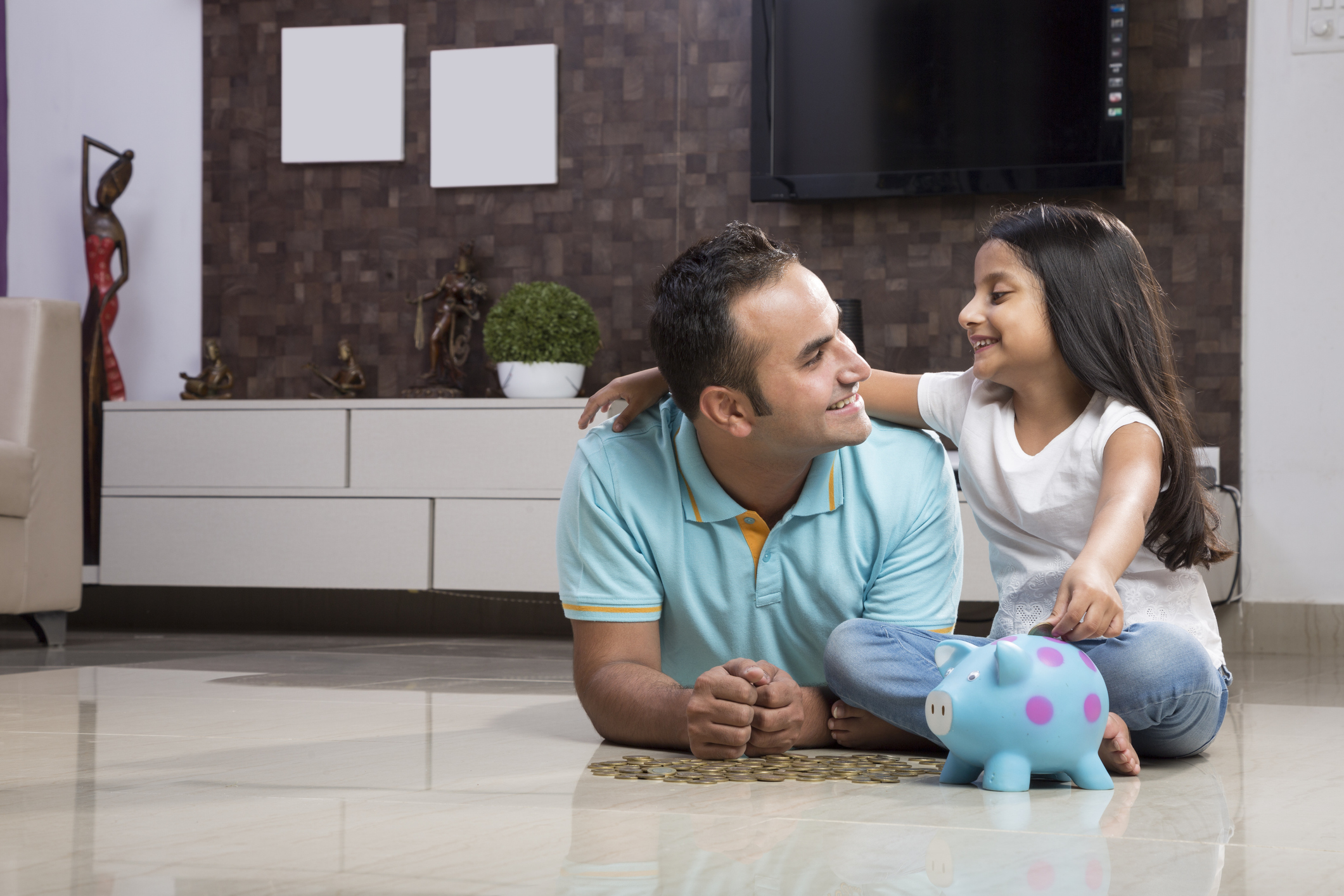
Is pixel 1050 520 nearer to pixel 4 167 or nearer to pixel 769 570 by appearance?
pixel 769 570

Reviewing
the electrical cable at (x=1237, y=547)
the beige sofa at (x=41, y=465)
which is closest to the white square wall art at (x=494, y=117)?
the beige sofa at (x=41, y=465)

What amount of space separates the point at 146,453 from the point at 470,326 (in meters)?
1.09

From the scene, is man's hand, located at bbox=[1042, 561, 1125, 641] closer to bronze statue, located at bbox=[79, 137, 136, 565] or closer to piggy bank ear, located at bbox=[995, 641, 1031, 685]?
piggy bank ear, located at bbox=[995, 641, 1031, 685]

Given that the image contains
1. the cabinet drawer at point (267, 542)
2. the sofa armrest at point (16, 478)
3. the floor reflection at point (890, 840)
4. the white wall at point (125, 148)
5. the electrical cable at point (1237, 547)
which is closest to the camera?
the floor reflection at point (890, 840)

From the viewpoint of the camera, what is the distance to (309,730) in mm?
1956

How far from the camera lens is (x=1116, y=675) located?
1.55 metres

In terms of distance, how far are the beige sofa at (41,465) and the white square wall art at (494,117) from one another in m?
1.39

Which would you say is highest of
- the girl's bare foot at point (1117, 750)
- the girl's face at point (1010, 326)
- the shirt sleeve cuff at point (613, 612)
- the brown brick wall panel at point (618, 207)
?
the brown brick wall panel at point (618, 207)

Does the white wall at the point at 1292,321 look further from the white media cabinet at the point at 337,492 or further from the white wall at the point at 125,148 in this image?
the white wall at the point at 125,148

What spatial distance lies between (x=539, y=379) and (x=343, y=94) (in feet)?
4.42

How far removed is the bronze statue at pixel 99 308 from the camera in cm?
445

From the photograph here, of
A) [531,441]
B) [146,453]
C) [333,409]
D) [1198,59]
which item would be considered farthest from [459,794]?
[1198,59]

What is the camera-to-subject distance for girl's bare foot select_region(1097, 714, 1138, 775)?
1.50 meters

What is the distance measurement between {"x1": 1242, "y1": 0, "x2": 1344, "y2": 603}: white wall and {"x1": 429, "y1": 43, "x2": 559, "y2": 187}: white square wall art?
85.2 inches
